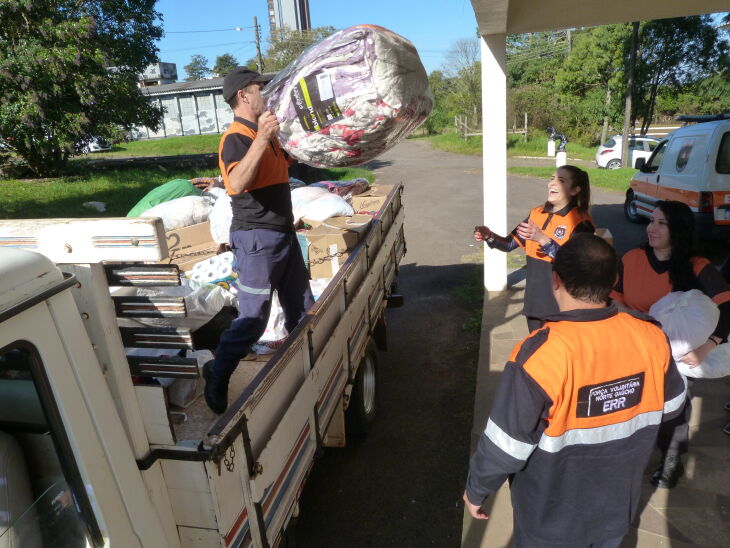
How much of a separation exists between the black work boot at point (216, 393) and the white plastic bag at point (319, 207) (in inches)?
103

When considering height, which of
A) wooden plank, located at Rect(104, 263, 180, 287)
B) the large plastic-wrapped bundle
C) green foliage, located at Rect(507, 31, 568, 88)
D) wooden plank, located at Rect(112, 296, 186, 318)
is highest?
green foliage, located at Rect(507, 31, 568, 88)

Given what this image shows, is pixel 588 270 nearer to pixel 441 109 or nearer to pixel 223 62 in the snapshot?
pixel 441 109

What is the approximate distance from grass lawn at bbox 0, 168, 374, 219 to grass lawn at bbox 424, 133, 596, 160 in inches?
666

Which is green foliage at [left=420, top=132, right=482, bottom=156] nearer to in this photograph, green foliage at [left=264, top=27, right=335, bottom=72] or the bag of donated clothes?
green foliage at [left=264, top=27, right=335, bottom=72]

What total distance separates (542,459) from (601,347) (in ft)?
1.43

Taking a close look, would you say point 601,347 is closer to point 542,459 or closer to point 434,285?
point 542,459

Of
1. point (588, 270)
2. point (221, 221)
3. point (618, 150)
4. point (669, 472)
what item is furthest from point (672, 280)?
point (618, 150)

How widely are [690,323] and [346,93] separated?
Answer: 2.04m

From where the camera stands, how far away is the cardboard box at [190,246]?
14.7 feet

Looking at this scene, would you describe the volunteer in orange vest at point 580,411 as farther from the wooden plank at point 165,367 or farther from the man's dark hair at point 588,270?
the wooden plank at point 165,367

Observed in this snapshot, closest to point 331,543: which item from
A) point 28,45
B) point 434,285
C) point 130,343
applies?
point 130,343

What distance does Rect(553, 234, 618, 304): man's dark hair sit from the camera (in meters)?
1.80

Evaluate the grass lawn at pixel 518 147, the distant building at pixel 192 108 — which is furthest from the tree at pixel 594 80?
the distant building at pixel 192 108

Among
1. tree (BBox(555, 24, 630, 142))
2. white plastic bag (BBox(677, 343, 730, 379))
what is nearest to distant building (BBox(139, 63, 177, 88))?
tree (BBox(555, 24, 630, 142))
